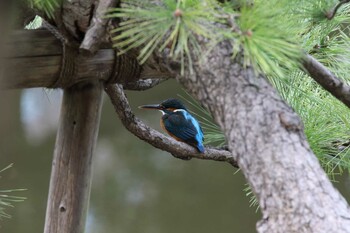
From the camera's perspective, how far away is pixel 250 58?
0.65 m

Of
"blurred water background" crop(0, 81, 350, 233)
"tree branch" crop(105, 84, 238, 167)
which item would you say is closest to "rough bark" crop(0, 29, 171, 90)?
"tree branch" crop(105, 84, 238, 167)

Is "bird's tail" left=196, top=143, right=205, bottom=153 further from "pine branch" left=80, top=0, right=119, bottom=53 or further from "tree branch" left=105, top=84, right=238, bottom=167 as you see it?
"pine branch" left=80, top=0, right=119, bottom=53

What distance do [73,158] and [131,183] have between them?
1.76 metres

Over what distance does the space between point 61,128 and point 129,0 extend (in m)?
0.43

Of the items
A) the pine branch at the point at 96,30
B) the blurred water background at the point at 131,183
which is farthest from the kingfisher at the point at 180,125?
the blurred water background at the point at 131,183

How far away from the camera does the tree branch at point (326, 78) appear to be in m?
0.74

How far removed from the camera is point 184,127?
133 centimetres

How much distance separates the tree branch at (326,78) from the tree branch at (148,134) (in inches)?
14.0

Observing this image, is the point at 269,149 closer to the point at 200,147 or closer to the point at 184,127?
the point at 200,147

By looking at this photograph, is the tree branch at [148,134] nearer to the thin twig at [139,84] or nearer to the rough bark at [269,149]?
the thin twig at [139,84]

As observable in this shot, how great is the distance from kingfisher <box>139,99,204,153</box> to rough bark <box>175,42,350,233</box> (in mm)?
540

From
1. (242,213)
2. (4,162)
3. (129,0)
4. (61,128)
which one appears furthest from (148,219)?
(129,0)

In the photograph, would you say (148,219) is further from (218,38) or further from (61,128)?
(218,38)

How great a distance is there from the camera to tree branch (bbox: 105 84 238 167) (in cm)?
111
